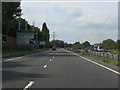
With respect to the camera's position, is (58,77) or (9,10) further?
(9,10)

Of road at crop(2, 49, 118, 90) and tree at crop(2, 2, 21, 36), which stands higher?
tree at crop(2, 2, 21, 36)

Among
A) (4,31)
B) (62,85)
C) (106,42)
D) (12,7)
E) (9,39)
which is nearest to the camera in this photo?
(62,85)

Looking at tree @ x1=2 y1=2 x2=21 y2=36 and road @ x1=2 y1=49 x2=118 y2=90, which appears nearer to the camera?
road @ x1=2 y1=49 x2=118 y2=90

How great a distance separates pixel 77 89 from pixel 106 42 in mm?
137164

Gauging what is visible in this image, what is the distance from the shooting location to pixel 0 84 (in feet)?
48.1

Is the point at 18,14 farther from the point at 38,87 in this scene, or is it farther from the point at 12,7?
the point at 38,87

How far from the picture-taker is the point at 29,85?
14141 mm

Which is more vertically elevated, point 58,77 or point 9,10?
point 9,10

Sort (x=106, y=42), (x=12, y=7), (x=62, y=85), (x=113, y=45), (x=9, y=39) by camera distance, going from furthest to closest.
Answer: (x=106, y=42), (x=113, y=45), (x=9, y=39), (x=12, y=7), (x=62, y=85)

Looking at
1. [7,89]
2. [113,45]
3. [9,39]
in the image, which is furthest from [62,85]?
[113,45]

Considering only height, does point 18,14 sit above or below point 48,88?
above

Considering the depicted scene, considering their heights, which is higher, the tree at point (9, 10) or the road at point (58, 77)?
the tree at point (9, 10)

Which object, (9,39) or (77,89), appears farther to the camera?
(9,39)

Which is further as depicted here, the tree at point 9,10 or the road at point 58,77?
the tree at point 9,10
